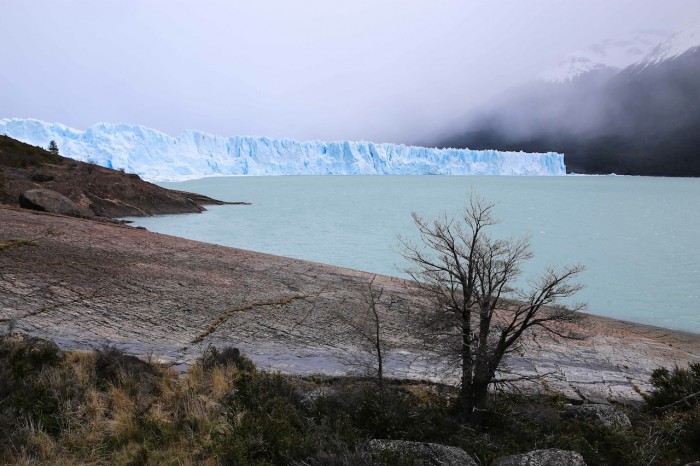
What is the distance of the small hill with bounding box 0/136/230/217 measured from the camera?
32719mm

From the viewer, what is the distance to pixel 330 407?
20.9 ft

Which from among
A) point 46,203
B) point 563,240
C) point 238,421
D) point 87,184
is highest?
point 87,184

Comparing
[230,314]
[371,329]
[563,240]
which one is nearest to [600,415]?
[371,329]

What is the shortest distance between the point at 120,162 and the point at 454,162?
80353 mm

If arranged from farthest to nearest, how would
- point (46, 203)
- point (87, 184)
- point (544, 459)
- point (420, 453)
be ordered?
point (87, 184) → point (46, 203) → point (420, 453) → point (544, 459)

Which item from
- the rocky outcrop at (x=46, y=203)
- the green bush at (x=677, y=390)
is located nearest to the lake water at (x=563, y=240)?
the green bush at (x=677, y=390)

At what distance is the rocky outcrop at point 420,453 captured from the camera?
4727 millimetres

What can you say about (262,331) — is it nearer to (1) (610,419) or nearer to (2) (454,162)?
(1) (610,419)

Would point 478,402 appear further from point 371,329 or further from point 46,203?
point 46,203

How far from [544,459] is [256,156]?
385 feet

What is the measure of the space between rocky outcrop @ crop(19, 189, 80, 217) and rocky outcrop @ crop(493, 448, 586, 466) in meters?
21.5

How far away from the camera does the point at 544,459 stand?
4.82 m

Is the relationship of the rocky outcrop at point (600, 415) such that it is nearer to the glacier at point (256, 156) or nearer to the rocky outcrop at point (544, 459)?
the rocky outcrop at point (544, 459)

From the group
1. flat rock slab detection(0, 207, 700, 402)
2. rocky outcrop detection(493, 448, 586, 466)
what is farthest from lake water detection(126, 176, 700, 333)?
rocky outcrop detection(493, 448, 586, 466)
